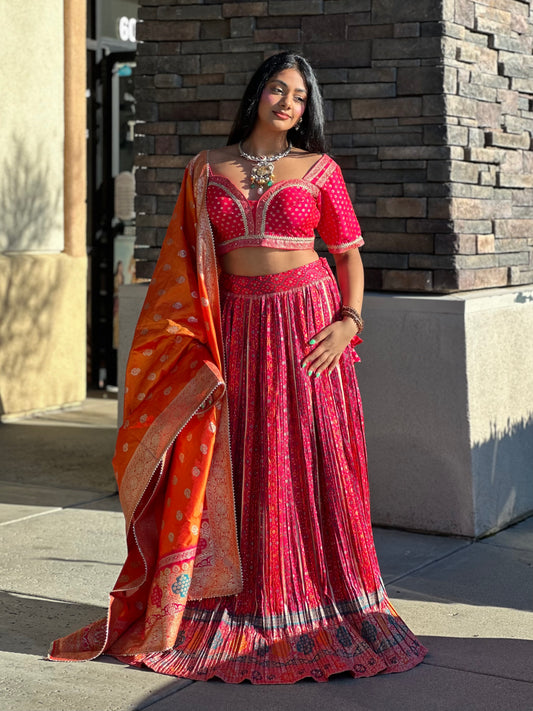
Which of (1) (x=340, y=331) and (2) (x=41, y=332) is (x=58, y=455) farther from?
(1) (x=340, y=331)

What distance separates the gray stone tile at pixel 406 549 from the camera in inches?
190

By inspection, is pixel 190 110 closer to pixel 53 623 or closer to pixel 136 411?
pixel 136 411

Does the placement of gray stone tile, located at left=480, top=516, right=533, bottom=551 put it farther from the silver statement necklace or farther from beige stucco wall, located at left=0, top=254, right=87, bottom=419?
beige stucco wall, located at left=0, top=254, right=87, bottom=419

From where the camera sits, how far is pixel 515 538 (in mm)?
5277

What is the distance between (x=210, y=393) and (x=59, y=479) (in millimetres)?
2916

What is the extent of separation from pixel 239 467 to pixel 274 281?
0.63 meters

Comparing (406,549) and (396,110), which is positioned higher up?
(396,110)

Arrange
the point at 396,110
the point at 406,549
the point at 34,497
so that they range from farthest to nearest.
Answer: the point at 34,497, the point at 396,110, the point at 406,549

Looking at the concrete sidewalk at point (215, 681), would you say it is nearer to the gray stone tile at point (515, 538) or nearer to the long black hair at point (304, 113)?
the gray stone tile at point (515, 538)

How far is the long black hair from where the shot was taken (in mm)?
3820

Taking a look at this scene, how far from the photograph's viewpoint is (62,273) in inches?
337

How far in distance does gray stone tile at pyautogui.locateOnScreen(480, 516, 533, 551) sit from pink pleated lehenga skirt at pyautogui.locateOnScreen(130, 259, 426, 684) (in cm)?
142

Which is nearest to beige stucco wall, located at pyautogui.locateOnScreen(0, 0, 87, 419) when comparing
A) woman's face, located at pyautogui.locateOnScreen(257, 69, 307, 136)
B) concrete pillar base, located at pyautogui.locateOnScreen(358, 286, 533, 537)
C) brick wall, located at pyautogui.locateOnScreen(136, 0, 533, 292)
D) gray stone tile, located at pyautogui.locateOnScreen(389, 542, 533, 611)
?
brick wall, located at pyautogui.locateOnScreen(136, 0, 533, 292)

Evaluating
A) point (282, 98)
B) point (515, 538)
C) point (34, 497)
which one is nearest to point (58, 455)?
point (34, 497)
